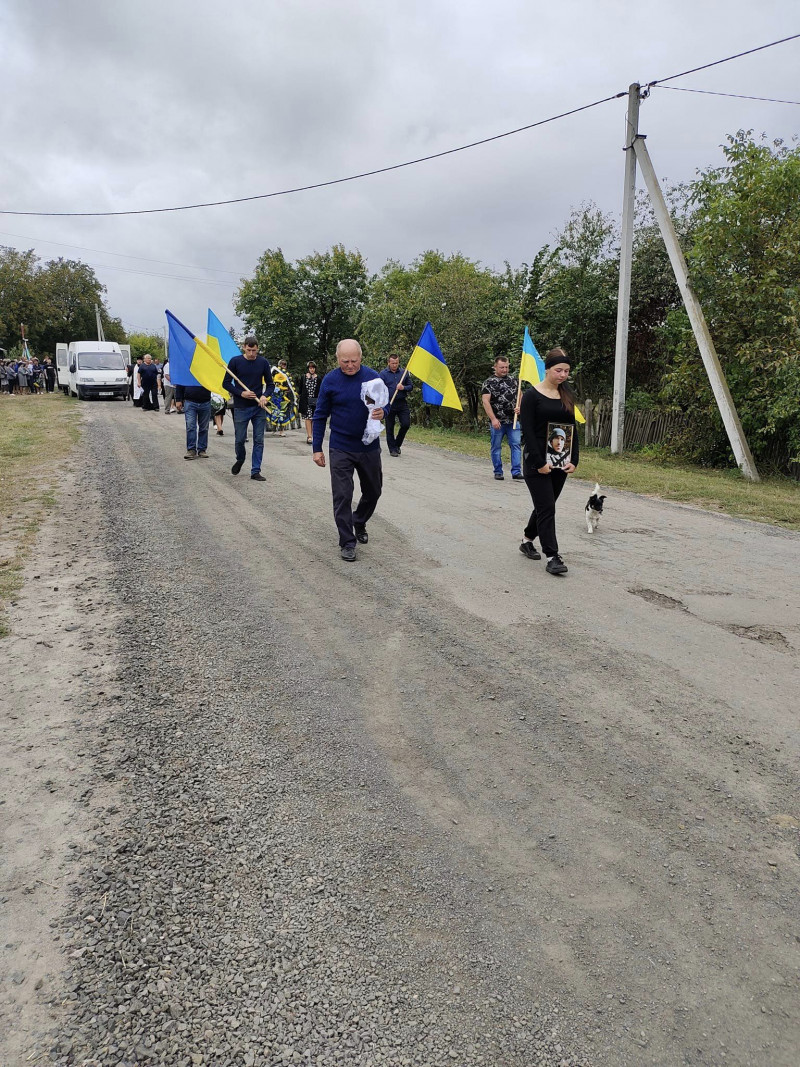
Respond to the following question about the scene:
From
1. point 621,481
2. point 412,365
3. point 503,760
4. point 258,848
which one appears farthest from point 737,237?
point 258,848

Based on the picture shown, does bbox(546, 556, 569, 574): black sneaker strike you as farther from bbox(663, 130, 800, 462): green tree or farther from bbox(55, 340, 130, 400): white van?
bbox(55, 340, 130, 400): white van

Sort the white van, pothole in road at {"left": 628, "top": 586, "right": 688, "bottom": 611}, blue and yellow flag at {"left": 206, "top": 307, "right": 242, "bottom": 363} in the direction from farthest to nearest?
the white van → blue and yellow flag at {"left": 206, "top": 307, "right": 242, "bottom": 363} → pothole in road at {"left": 628, "top": 586, "right": 688, "bottom": 611}

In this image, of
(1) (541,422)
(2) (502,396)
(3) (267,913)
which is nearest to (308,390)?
(2) (502,396)

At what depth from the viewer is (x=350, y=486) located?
6.30m

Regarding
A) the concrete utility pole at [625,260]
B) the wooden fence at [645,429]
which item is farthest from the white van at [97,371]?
the concrete utility pole at [625,260]

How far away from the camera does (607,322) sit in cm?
1842

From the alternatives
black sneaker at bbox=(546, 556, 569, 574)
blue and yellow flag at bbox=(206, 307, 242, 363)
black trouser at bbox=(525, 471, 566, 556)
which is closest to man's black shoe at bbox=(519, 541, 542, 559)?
black trouser at bbox=(525, 471, 566, 556)

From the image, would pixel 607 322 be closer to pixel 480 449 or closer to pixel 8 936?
pixel 480 449

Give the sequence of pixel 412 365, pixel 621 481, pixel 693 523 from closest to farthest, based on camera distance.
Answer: pixel 693 523 < pixel 412 365 < pixel 621 481

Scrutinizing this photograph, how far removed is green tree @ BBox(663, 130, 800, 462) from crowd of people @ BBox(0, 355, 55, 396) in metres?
30.7

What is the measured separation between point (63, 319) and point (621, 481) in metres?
58.5

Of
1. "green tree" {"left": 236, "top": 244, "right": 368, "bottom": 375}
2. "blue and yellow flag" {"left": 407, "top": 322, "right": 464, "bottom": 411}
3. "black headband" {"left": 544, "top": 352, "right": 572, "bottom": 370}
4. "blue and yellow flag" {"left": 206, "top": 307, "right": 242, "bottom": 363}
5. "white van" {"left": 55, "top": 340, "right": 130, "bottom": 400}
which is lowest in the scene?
"black headband" {"left": 544, "top": 352, "right": 572, "bottom": 370}

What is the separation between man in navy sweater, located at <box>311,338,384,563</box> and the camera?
623 centimetres

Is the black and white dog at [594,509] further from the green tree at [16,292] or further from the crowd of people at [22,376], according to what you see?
the green tree at [16,292]
